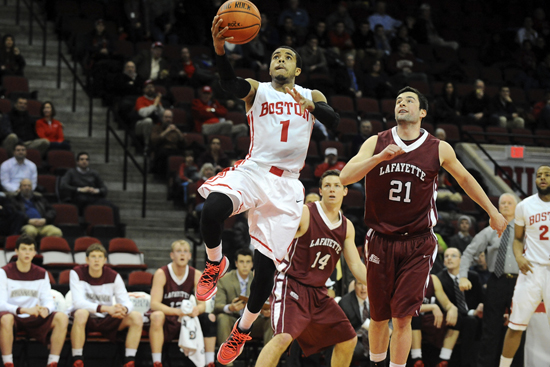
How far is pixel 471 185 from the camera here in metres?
5.34

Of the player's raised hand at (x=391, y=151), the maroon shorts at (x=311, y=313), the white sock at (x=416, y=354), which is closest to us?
the player's raised hand at (x=391, y=151)

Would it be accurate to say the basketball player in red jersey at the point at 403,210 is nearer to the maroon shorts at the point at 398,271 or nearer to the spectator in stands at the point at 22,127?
the maroon shorts at the point at 398,271

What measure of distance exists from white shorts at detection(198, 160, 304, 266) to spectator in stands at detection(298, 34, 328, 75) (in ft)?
32.1

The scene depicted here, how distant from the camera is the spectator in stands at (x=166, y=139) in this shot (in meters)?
12.2

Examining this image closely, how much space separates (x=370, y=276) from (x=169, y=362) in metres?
4.08

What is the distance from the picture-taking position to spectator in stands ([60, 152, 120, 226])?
1098 centimetres

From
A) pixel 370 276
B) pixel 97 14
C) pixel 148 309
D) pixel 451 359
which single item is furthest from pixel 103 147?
pixel 370 276

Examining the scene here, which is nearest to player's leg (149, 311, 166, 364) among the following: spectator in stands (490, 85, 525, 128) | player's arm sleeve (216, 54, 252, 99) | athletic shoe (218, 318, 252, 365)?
athletic shoe (218, 318, 252, 365)

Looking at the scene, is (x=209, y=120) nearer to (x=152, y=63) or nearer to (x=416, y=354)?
(x=152, y=63)

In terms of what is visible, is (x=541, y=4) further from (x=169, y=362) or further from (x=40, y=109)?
(x=169, y=362)

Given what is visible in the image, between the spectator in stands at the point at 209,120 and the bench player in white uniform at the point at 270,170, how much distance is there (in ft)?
24.7

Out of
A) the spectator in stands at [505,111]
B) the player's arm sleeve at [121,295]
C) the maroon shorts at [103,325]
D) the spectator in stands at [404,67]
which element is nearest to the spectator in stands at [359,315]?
the player's arm sleeve at [121,295]

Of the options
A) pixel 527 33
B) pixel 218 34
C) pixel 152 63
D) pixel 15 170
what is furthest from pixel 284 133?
pixel 527 33

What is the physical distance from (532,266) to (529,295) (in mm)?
310
